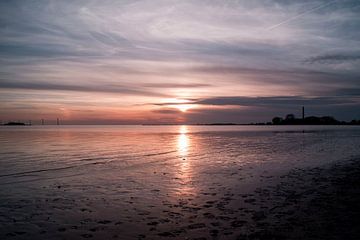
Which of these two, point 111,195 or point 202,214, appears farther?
point 111,195

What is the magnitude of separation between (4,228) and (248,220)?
761cm

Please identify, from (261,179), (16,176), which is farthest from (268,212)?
(16,176)

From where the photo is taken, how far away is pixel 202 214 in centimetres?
1090

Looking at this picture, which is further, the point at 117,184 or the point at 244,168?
the point at 244,168

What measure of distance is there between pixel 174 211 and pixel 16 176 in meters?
12.6

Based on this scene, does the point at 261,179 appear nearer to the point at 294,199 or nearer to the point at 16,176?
the point at 294,199

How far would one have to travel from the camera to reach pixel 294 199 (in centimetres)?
1294

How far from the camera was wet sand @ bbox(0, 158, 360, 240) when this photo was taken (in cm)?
893

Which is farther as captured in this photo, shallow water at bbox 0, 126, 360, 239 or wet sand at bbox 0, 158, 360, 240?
shallow water at bbox 0, 126, 360, 239

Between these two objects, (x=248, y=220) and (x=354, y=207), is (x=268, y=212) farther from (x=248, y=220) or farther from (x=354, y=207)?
(x=354, y=207)

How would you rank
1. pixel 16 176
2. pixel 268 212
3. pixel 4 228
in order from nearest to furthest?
pixel 4 228 < pixel 268 212 < pixel 16 176

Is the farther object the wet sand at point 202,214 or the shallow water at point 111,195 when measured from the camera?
the shallow water at point 111,195

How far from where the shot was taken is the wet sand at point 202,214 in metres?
8.93

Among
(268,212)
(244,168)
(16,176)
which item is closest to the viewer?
(268,212)
